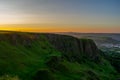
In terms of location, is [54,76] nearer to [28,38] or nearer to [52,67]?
[52,67]

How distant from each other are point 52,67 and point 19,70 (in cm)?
2234

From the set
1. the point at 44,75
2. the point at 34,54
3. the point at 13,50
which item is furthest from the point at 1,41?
the point at 44,75

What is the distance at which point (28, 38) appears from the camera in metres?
174

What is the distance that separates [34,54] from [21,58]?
2256 centimetres

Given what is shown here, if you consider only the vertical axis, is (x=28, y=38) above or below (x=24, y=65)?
above

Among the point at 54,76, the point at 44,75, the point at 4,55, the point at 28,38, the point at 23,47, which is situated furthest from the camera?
the point at 28,38

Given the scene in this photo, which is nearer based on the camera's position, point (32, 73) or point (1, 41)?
point (32, 73)

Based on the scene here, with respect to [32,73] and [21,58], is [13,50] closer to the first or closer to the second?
[21,58]

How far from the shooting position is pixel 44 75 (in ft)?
385

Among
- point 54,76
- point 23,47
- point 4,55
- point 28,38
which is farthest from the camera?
point 28,38

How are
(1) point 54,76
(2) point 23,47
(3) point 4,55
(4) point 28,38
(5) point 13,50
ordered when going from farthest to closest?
(4) point 28,38 < (2) point 23,47 < (5) point 13,50 < (3) point 4,55 < (1) point 54,76

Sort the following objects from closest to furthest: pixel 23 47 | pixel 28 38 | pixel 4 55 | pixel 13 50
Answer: pixel 4 55 → pixel 13 50 → pixel 23 47 → pixel 28 38

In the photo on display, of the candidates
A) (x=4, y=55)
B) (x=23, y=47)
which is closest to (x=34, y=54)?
(x=23, y=47)

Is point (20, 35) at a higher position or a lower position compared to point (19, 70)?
higher
